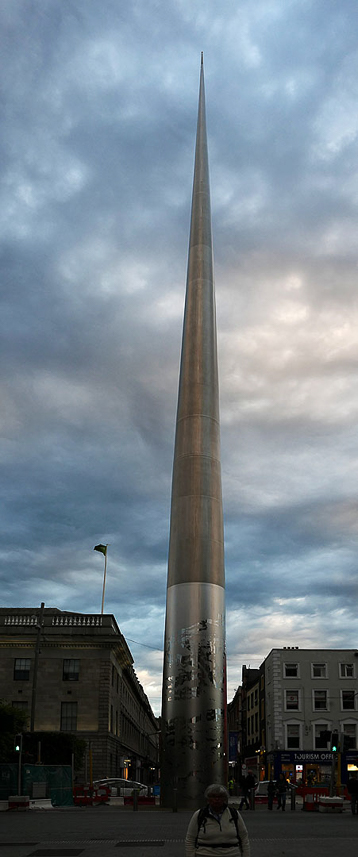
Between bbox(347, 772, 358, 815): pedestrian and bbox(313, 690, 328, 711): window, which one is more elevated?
bbox(313, 690, 328, 711): window

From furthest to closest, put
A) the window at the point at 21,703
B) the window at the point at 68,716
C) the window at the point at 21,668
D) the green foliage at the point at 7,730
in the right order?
Answer: 1. the window at the point at 21,668
2. the window at the point at 21,703
3. the window at the point at 68,716
4. the green foliage at the point at 7,730

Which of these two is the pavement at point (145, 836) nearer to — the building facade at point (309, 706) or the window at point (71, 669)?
the window at point (71, 669)

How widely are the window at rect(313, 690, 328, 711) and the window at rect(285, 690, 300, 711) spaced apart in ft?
5.02

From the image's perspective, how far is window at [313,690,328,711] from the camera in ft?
237

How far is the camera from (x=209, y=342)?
33.9 meters

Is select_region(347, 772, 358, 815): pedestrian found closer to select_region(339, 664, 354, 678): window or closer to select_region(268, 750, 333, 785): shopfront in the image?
select_region(268, 750, 333, 785): shopfront

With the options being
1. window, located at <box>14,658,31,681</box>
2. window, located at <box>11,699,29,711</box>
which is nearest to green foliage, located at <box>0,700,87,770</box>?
window, located at <box>11,699,29,711</box>

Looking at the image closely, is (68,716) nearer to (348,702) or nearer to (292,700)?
(292,700)

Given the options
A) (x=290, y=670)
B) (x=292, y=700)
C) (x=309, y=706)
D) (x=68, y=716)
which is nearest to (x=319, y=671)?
(x=290, y=670)

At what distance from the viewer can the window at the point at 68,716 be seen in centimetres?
6606

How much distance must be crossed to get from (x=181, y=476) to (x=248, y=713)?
83530 millimetres

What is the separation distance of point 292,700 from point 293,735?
124 inches

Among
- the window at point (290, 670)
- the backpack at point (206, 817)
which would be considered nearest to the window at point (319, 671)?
the window at point (290, 670)

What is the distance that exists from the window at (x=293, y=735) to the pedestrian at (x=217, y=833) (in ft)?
232
